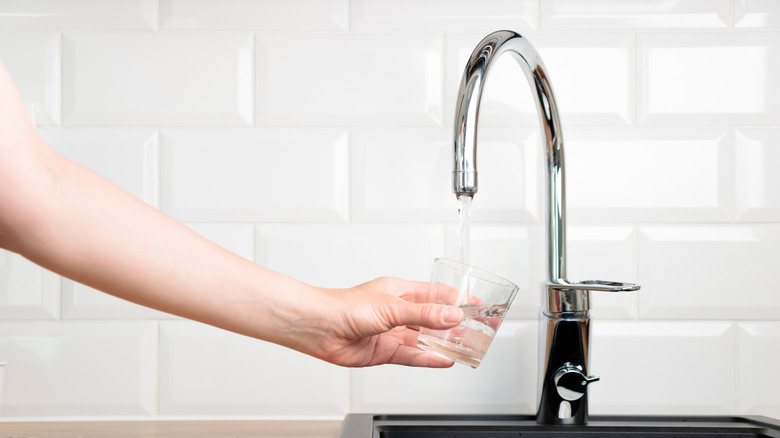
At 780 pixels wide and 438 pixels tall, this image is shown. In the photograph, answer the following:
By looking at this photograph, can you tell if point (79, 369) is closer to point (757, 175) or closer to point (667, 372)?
point (667, 372)

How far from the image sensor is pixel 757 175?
1.00 m

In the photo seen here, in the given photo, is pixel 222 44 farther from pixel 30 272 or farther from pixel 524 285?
pixel 524 285

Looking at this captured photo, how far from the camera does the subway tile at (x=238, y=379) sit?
3.20ft

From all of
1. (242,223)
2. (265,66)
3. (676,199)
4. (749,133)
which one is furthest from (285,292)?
(749,133)

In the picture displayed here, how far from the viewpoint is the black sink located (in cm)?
84

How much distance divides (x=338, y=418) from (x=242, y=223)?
13.3 inches

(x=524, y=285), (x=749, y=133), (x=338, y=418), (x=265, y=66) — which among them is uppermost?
(x=265, y=66)

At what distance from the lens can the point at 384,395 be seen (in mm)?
980

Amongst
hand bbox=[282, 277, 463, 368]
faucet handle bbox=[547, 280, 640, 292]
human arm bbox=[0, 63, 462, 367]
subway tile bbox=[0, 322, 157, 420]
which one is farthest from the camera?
subway tile bbox=[0, 322, 157, 420]

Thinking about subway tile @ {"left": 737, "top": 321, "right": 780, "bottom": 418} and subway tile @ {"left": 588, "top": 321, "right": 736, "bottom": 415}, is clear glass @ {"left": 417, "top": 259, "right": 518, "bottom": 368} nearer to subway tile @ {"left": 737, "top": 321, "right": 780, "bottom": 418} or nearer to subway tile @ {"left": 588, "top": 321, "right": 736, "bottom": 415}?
subway tile @ {"left": 588, "top": 321, "right": 736, "bottom": 415}

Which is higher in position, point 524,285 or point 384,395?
point 524,285

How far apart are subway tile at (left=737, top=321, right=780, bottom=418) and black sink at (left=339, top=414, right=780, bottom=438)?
110mm

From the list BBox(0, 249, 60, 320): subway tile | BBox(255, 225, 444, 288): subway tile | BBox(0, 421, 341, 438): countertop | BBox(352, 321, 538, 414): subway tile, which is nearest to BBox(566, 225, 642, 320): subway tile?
BBox(352, 321, 538, 414): subway tile

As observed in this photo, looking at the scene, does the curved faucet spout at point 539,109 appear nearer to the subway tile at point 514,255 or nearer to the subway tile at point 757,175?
the subway tile at point 514,255
